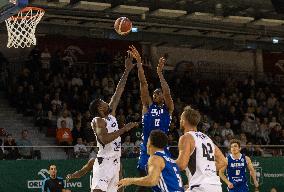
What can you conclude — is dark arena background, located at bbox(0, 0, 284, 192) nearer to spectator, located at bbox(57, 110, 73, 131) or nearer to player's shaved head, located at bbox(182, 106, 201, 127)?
spectator, located at bbox(57, 110, 73, 131)

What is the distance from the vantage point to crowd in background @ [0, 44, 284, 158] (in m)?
21.7

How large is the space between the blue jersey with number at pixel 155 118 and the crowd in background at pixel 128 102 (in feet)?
23.9

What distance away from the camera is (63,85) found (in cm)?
2381

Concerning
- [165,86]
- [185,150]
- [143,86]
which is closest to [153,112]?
[143,86]

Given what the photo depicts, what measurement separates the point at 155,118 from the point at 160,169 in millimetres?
4233

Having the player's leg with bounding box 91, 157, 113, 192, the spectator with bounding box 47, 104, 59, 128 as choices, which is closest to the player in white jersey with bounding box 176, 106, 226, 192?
the player's leg with bounding box 91, 157, 113, 192

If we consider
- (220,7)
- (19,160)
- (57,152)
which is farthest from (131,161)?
(220,7)

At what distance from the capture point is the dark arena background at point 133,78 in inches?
750

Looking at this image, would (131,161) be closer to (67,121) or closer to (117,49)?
(67,121)

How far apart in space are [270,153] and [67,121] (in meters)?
7.33

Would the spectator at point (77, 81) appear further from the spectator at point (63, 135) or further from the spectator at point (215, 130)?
the spectator at point (215, 130)

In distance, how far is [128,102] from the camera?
24.1 meters

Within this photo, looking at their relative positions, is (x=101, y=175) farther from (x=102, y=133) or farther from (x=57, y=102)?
(x=57, y=102)

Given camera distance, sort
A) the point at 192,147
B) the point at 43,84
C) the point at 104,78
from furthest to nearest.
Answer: the point at 104,78 < the point at 43,84 < the point at 192,147
